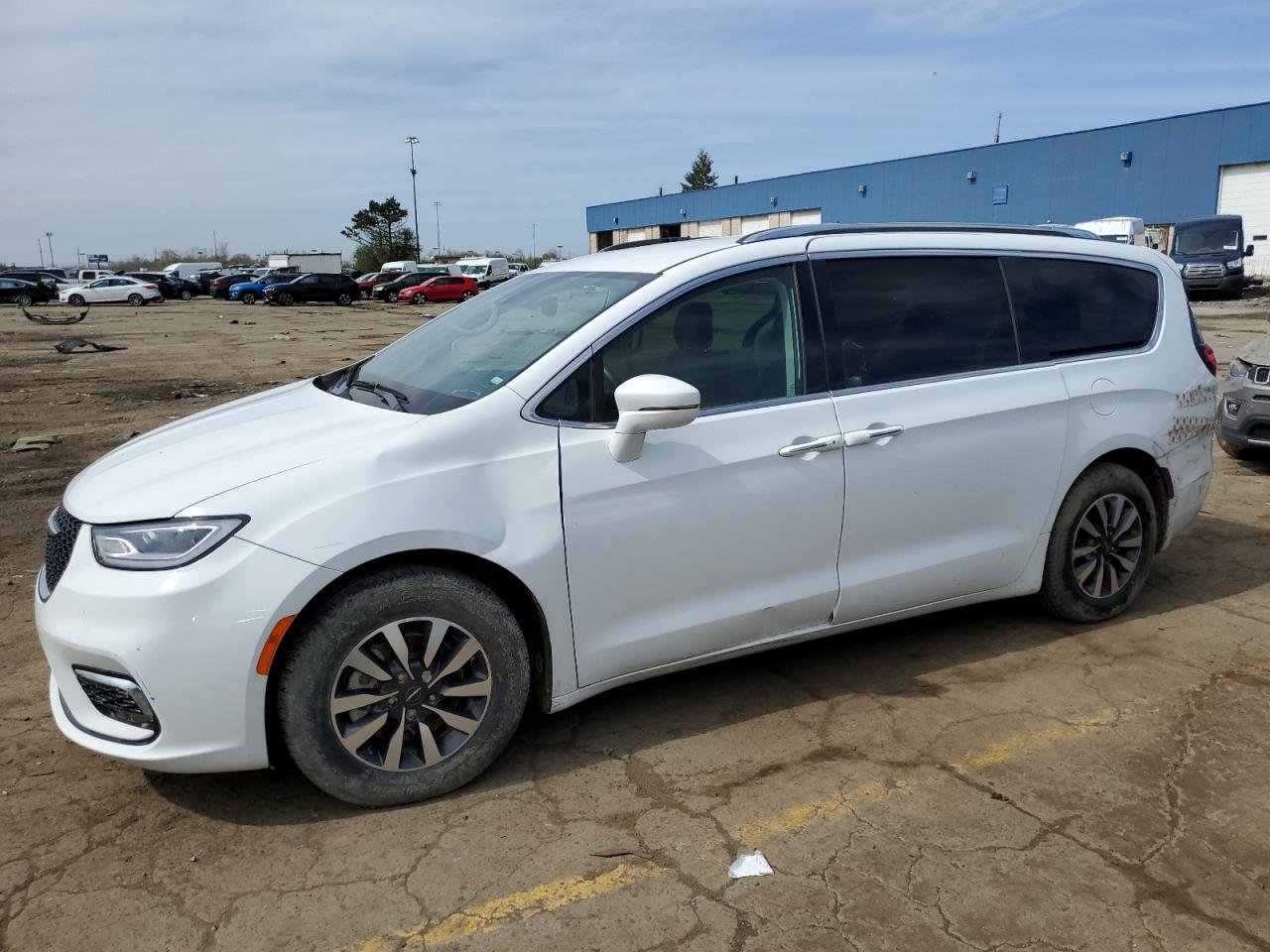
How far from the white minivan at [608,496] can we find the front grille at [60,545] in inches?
0.5

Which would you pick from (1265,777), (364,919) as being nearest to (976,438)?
(1265,777)

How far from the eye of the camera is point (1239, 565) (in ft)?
18.5

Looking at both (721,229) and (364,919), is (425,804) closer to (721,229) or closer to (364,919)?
(364,919)

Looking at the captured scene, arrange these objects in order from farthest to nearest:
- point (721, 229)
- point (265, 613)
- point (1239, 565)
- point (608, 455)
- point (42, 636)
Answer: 1. point (721, 229)
2. point (1239, 565)
3. point (608, 455)
4. point (42, 636)
5. point (265, 613)

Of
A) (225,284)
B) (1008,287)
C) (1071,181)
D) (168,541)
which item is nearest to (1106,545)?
(1008,287)

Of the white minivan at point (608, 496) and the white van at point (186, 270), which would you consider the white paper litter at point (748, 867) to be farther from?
the white van at point (186, 270)

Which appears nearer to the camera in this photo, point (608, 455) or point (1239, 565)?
point (608, 455)

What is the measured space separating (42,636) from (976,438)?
3455 millimetres

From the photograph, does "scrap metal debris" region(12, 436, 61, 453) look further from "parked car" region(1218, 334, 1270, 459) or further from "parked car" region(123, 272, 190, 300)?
"parked car" region(123, 272, 190, 300)

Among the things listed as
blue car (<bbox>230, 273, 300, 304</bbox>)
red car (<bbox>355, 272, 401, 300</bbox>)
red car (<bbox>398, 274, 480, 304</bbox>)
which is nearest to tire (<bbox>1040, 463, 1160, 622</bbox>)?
red car (<bbox>398, 274, 480, 304</bbox>)

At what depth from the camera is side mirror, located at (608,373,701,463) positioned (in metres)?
3.17

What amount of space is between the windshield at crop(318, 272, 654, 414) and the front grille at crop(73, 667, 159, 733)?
4.02ft

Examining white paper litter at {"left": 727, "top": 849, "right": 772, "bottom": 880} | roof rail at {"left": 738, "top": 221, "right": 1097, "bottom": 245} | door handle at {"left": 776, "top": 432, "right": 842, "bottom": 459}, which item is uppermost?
roof rail at {"left": 738, "top": 221, "right": 1097, "bottom": 245}

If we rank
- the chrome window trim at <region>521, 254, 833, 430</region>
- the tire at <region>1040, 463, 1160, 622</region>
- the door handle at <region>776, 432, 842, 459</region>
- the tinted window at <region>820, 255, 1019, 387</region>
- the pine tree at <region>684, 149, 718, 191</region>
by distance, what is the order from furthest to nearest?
the pine tree at <region>684, 149, 718, 191</region> < the tire at <region>1040, 463, 1160, 622</region> < the tinted window at <region>820, 255, 1019, 387</region> < the door handle at <region>776, 432, 842, 459</region> < the chrome window trim at <region>521, 254, 833, 430</region>
